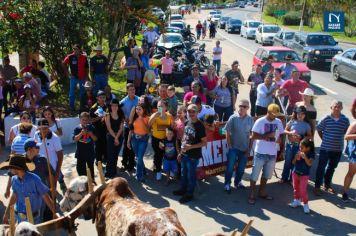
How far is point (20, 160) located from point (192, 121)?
11.3 ft

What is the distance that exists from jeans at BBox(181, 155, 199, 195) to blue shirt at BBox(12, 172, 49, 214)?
3.20m

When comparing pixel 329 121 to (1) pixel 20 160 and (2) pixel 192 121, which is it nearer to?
(2) pixel 192 121

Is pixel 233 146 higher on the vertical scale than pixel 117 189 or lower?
lower

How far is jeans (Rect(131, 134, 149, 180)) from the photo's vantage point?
9.23m

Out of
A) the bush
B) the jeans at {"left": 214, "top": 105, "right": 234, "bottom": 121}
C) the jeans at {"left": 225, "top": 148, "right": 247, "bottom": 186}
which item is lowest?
the jeans at {"left": 225, "top": 148, "right": 247, "bottom": 186}

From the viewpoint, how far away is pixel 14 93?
12359mm

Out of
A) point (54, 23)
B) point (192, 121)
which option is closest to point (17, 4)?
point (54, 23)

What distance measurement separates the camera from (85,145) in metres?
8.66

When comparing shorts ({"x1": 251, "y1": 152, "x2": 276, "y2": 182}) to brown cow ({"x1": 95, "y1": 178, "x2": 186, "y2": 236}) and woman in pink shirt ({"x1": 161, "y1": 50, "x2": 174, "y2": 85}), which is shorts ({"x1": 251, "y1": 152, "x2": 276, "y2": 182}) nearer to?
brown cow ({"x1": 95, "y1": 178, "x2": 186, "y2": 236})

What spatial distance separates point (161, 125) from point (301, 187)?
9.45 feet

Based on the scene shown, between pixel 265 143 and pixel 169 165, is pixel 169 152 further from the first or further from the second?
pixel 265 143

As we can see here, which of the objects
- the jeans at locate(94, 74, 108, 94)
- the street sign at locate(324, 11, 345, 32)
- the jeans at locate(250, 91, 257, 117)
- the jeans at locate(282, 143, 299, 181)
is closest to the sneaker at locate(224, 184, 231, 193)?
the jeans at locate(282, 143, 299, 181)

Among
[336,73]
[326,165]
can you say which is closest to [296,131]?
[326,165]

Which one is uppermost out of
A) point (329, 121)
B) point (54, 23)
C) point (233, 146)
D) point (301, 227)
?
point (54, 23)
